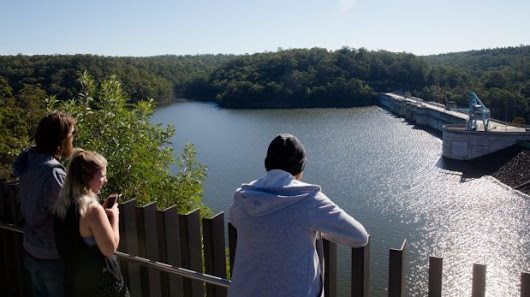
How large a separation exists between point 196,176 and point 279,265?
4481 mm

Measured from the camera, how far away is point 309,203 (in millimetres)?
1460

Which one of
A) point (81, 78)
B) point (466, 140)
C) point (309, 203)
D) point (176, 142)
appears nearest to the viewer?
point (309, 203)

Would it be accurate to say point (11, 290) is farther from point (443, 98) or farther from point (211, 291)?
point (443, 98)

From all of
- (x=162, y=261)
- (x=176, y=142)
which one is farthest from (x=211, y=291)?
(x=176, y=142)

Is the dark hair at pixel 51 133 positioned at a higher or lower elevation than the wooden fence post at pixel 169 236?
higher

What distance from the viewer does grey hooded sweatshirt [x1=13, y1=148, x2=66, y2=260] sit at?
2.20 m

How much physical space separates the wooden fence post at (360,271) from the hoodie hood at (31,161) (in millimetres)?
1442

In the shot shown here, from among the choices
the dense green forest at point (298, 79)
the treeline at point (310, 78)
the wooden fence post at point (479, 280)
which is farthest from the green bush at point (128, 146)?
the treeline at point (310, 78)

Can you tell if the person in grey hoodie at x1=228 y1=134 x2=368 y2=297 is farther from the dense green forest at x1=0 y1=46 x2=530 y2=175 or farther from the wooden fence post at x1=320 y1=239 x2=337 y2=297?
the dense green forest at x1=0 y1=46 x2=530 y2=175

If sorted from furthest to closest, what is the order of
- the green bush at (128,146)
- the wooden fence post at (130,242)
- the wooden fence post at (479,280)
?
the green bush at (128,146) → the wooden fence post at (130,242) → the wooden fence post at (479,280)

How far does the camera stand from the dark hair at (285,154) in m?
1.54

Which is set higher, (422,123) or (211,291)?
(211,291)

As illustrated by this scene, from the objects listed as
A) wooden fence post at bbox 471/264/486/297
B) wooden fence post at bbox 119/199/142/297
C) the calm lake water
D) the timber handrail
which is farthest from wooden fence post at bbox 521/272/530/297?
the calm lake water

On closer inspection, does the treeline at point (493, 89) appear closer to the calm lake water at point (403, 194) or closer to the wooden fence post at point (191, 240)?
the calm lake water at point (403, 194)
